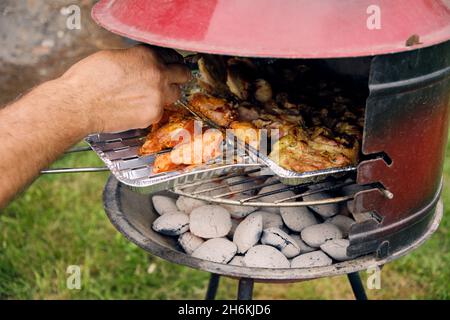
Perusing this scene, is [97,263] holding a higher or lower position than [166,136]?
lower

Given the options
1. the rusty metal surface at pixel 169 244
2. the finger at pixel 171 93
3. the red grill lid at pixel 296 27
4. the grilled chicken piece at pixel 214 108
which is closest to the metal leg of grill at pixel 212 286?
the rusty metal surface at pixel 169 244

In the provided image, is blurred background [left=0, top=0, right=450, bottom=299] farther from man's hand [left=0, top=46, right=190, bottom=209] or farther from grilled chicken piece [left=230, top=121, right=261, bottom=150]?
man's hand [left=0, top=46, right=190, bottom=209]

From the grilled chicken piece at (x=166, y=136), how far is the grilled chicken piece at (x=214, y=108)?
0.40ft

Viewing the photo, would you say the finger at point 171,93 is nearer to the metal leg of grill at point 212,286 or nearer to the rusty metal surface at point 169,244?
the rusty metal surface at point 169,244

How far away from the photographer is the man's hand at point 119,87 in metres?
2.01

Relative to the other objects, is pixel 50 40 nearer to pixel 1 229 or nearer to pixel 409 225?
pixel 1 229

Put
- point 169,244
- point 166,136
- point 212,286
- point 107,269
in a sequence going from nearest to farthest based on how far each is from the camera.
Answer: point 166,136 → point 169,244 → point 212,286 → point 107,269

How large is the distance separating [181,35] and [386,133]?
2.35 feet

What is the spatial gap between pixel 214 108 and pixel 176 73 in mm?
369

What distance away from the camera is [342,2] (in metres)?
1.79

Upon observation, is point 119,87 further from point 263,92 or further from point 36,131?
point 263,92

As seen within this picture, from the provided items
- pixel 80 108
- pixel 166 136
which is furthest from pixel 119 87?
pixel 166 136

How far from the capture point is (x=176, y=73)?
6.98ft

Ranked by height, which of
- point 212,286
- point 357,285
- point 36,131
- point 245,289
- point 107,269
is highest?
point 36,131
